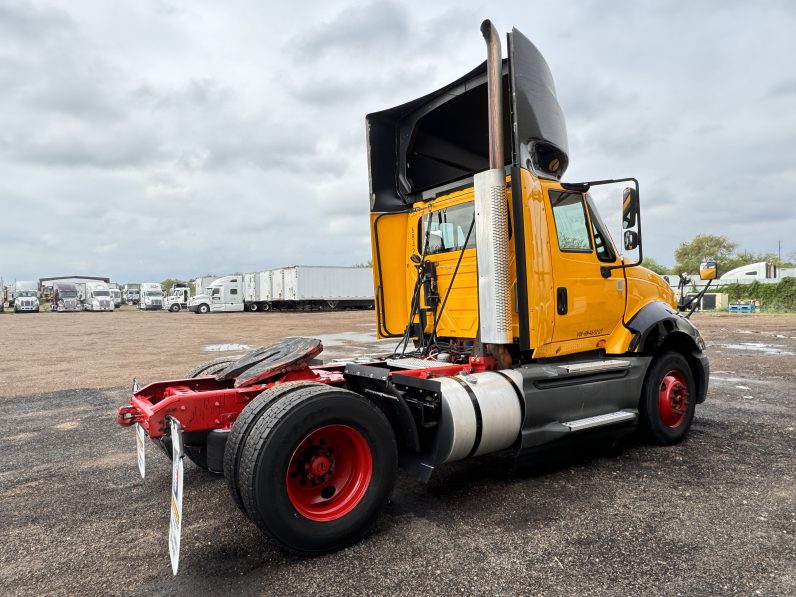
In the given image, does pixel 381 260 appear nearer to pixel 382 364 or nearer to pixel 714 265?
pixel 382 364

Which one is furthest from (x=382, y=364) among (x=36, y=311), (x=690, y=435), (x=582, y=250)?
(x=36, y=311)

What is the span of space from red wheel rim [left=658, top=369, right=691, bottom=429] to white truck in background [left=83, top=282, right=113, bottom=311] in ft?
174

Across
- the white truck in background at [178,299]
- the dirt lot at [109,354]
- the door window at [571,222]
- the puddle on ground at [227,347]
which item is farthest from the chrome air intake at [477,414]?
the white truck in background at [178,299]

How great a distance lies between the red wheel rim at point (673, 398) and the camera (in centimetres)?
551

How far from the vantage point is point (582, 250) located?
506 cm

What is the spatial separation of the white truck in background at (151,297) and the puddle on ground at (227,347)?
41518 mm

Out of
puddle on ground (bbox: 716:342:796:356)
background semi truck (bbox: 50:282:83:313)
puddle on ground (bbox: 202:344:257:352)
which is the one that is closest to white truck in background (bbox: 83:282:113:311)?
background semi truck (bbox: 50:282:83:313)

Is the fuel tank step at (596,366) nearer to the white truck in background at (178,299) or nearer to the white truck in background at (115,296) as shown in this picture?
the white truck in background at (178,299)

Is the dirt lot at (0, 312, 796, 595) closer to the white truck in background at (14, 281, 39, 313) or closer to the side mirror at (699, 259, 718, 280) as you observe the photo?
the side mirror at (699, 259, 718, 280)

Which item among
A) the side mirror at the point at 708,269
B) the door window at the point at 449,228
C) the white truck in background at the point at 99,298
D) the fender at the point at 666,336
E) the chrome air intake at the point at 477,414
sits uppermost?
the white truck in background at the point at 99,298

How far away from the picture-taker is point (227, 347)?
16.1m

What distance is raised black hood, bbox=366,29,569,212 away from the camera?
4.52m

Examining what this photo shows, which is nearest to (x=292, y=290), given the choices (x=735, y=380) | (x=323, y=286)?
(x=323, y=286)

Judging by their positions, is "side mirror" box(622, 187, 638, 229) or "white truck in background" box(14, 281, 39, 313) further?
"white truck in background" box(14, 281, 39, 313)
